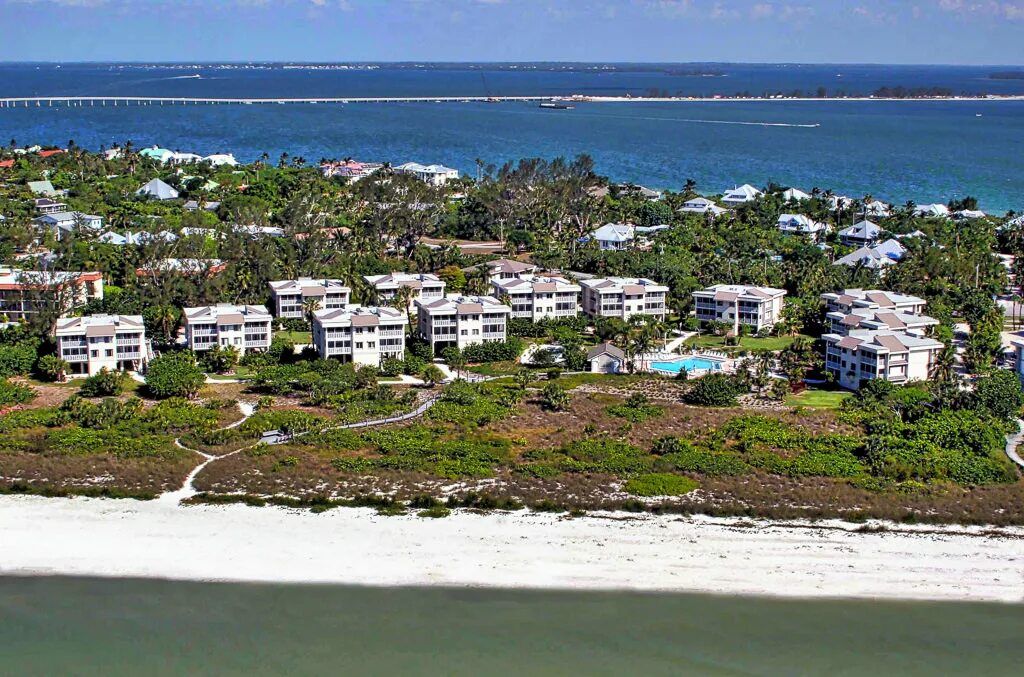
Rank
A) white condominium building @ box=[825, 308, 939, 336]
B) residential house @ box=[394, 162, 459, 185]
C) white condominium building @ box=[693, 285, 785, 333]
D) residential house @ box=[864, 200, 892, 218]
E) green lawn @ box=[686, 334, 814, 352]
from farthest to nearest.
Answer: residential house @ box=[394, 162, 459, 185], residential house @ box=[864, 200, 892, 218], white condominium building @ box=[693, 285, 785, 333], green lawn @ box=[686, 334, 814, 352], white condominium building @ box=[825, 308, 939, 336]

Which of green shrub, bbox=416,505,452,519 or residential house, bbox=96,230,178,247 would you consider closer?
green shrub, bbox=416,505,452,519

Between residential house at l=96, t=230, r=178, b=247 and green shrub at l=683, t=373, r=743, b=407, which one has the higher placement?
residential house at l=96, t=230, r=178, b=247

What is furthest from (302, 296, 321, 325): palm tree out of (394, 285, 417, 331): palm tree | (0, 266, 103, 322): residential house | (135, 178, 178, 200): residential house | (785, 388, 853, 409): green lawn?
(135, 178, 178, 200): residential house

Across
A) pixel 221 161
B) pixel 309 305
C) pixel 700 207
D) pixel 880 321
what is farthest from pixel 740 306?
pixel 221 161

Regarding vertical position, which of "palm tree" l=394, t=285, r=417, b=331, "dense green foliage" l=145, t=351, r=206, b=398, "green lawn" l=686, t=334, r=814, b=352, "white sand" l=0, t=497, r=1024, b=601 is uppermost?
"palm tree" l=394, t=285, r=417, b=331

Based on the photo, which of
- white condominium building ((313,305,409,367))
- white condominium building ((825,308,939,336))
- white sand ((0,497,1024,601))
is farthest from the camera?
white condominium building ((825,308,939,336))

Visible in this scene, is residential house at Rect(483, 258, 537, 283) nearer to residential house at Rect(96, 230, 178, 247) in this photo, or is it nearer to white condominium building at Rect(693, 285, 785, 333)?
white condominium building at Rect(693, 285, 785, 333)

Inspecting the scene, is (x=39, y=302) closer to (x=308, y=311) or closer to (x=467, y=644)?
(x=308, y=311)
